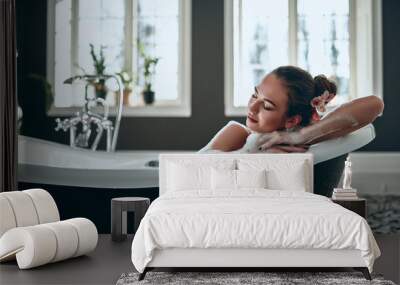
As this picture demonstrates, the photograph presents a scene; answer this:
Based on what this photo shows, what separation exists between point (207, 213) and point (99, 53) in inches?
123

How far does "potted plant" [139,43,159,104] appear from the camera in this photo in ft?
22.9

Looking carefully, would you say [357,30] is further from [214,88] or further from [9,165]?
[9,165]

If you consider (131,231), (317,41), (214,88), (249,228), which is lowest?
(131,231)

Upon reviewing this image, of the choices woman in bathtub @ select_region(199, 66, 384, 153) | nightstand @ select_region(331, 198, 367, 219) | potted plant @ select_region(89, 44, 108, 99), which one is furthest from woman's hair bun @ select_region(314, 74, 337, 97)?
potted plant @ select_region(89, 44, 108, 99)

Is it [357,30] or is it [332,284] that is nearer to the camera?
[332,284]

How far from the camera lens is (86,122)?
22.8 feet

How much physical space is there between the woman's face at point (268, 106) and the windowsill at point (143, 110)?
706 millimetres

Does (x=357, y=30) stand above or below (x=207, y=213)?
above

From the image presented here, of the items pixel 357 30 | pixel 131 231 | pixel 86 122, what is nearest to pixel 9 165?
pixel 86 122

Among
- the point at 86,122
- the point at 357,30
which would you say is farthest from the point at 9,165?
the point at 357,30

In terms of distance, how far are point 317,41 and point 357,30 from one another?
442 millimetres

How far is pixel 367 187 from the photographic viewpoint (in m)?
6.80

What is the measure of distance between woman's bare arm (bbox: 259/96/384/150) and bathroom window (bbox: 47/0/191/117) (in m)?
1.08

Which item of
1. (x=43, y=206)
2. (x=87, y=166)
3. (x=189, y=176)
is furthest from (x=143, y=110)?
(x=43, y=206)
